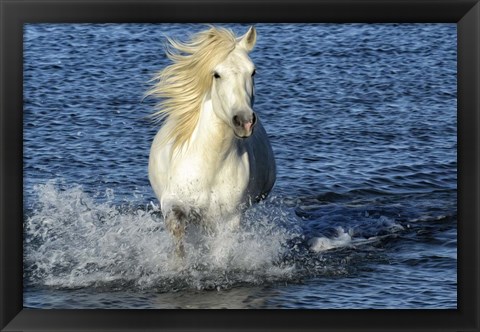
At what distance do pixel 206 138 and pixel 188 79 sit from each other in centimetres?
40

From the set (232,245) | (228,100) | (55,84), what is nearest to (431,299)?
(232,245)

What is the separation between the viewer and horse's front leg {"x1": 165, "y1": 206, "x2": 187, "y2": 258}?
6.75 metres

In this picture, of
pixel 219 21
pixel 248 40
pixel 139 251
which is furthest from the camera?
pixel 139 251

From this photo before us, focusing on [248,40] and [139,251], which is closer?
[248,40]

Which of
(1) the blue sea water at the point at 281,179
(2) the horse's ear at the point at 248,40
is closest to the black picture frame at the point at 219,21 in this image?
(1) the blue sea water at the point at 281,179

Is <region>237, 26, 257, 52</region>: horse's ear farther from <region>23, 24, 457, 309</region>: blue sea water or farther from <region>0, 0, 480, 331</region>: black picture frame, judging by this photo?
<region>23, 24, 457, 309</region>: blue sea water

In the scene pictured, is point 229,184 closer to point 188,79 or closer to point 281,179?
point 188,79

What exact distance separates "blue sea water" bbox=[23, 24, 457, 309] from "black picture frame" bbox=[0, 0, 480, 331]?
0.35 m

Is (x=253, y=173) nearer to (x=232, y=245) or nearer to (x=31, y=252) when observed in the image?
(x=232, y=245)

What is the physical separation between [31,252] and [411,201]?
3.12 metres

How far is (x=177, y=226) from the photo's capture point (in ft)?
22.2

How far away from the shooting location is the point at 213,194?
21.9 feet

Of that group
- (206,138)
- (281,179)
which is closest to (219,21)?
(206,138)

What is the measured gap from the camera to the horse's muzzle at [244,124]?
6066 mm
